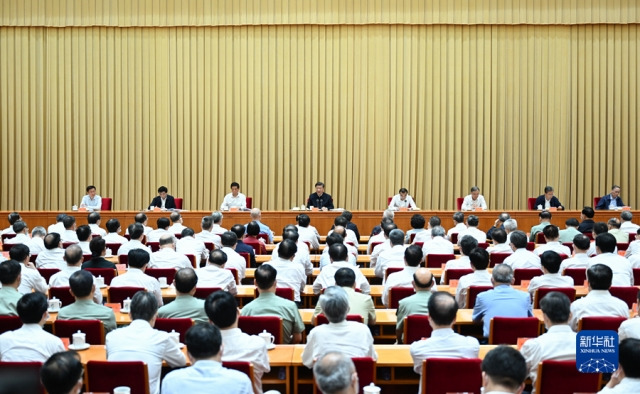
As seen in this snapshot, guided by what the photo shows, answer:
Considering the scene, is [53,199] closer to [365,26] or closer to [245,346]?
[365,26]

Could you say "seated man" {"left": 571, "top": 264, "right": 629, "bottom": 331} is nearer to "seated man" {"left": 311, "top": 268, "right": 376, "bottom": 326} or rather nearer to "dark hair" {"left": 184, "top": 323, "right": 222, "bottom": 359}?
"seated man" {"left": 311, "top": 268, "right": 376, "bottom": 326}

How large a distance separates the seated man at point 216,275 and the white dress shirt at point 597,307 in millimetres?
3022

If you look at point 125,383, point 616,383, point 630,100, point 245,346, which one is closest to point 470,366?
point 616,383

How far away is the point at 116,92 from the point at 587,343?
13.5m

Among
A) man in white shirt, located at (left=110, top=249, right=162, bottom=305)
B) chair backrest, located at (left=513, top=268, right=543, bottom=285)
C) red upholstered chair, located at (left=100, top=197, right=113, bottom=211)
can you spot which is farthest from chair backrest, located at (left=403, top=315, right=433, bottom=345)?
red upholstered chair, located at (left=100, top=197, right=113, bottom=211)

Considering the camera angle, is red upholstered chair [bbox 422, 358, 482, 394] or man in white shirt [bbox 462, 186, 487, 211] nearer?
red upholstered chair [bbox 422, 358, 482, 394]

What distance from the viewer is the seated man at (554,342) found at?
4551 millimetres

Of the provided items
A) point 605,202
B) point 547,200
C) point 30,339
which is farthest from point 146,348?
point 605,202

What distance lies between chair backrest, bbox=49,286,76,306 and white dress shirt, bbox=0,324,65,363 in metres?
2.07

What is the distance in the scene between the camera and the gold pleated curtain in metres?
16.2

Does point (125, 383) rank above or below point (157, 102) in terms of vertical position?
below

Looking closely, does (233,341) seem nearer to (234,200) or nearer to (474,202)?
(234,200)

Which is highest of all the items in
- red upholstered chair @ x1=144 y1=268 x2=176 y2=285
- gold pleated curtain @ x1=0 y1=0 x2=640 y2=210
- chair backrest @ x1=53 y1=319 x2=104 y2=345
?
gold pleated curtain @ x1=0 y1=0 x2=640 y2=210

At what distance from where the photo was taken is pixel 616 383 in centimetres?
388
